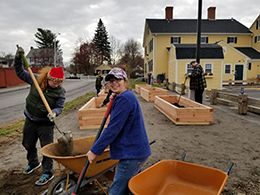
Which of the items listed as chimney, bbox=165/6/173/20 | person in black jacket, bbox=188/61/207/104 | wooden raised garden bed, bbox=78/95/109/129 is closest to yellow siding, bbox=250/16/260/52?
chimney, bbox=165/6/173/20

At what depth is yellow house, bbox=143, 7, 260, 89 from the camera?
23344mm

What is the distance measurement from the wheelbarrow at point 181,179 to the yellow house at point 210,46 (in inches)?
797

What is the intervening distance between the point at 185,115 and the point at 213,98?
485 centimetres

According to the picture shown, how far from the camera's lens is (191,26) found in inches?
1284

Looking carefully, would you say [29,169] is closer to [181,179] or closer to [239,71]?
[181,179]

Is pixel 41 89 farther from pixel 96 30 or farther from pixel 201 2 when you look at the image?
pixel 96 30

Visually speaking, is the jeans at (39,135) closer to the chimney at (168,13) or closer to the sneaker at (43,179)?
the sneaker at (43,179)

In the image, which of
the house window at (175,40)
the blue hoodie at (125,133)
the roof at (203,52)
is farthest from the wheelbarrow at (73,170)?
the house window at (175,40)

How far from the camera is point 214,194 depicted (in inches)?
113

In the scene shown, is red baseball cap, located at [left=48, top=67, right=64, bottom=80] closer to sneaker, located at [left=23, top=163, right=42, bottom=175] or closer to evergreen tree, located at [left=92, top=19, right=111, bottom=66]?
sneaker, located at [left=23, top=163, right=42, bottom=175]

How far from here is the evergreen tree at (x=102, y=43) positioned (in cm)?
6784

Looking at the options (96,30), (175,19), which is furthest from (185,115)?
(96,30)

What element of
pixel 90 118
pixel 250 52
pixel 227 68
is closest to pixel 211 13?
pixel 250 52

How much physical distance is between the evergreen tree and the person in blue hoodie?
63.8m
